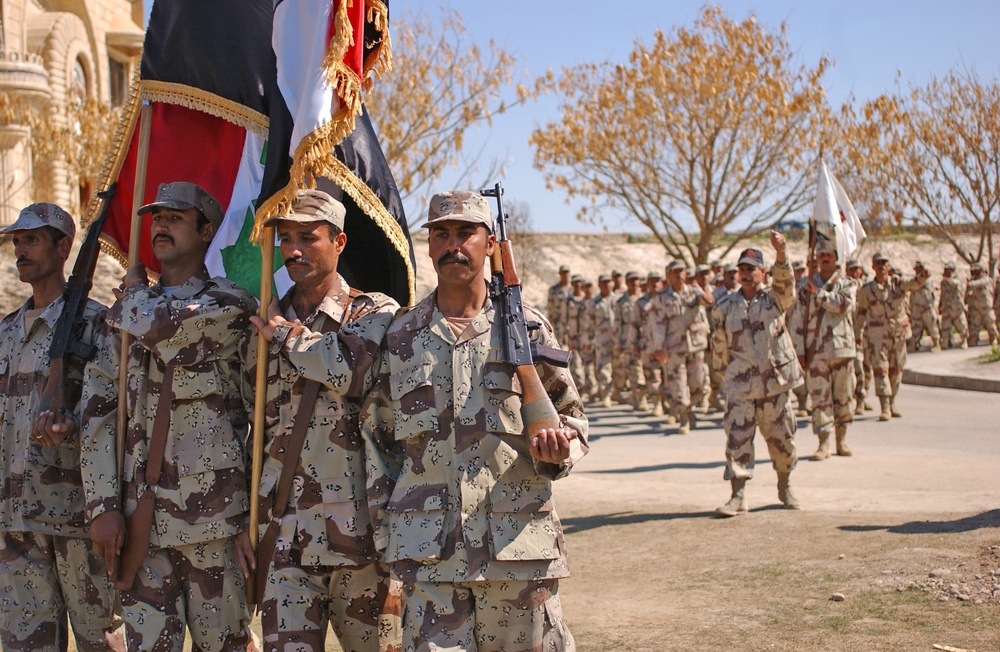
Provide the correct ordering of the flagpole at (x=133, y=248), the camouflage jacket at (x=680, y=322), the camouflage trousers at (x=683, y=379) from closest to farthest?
the flagpole at (x=133, y=248) → the camouflage trousers at (x=683, y=379) → the camouflage jacket at (x=680, y=322)

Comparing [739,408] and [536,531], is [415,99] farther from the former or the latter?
[536,531]

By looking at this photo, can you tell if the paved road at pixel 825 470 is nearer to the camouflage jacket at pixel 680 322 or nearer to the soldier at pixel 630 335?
the camouflage jacket at pixel 680 322

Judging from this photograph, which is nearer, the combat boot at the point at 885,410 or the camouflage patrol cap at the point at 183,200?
the camouflage patrol cap at the point at 183,200

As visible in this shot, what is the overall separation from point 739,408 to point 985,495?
7.50 feet

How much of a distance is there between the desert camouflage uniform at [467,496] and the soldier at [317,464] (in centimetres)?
17

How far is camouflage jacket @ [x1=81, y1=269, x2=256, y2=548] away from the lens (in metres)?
4.43

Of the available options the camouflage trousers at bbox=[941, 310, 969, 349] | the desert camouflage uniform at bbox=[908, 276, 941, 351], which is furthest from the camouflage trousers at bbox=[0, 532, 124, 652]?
the camouflage trousers at bbox=[941, 310, 969, 349]

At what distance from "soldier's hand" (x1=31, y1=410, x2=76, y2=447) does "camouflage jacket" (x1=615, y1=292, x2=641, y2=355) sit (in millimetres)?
13723

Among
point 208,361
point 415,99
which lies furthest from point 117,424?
point 415,99

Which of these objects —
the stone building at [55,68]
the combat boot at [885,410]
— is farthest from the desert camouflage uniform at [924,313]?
Result: the stone building at [55,68]

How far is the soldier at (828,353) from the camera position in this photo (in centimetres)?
1206

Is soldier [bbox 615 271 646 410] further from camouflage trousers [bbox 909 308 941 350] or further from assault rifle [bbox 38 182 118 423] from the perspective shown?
assault rifle [bbox 38 182 118 423]

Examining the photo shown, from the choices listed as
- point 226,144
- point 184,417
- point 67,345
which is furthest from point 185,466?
point 226,144

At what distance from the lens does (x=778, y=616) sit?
6.38 m
